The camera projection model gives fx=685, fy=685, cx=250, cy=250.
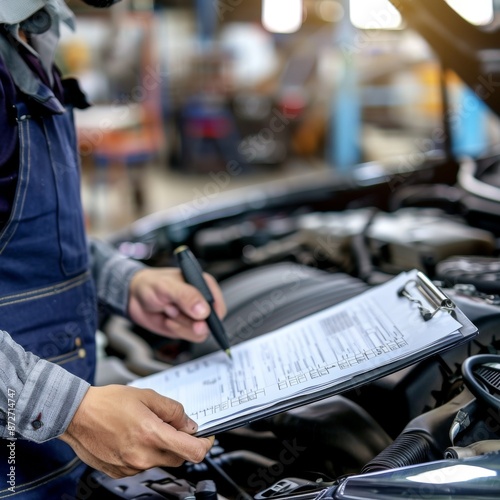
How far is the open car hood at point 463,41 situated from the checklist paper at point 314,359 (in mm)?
872

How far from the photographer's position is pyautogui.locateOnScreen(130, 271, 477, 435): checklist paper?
2.35 feet

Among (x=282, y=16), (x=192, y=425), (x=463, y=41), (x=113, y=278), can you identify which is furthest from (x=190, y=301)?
(x=282, y=16)

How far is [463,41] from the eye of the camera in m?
1.62

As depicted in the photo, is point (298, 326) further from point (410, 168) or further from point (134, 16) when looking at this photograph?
point (134, 16)

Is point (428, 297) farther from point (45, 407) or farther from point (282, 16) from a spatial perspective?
point (282, 16)

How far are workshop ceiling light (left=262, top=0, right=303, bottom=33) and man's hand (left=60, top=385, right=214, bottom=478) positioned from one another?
6.49 meters

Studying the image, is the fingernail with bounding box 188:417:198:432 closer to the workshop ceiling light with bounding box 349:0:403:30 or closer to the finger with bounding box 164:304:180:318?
the finger with bounding box 164:304:180:318

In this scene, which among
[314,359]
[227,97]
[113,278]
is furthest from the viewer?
[227,97]

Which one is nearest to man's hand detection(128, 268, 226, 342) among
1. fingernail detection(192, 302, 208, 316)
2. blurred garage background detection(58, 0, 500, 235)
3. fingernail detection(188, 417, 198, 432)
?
fingernail detection(192, 302, 208, 316)

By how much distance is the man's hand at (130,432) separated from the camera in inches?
26.6

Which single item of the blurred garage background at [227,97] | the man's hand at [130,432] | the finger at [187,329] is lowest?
the blurred garage background at [227,97]

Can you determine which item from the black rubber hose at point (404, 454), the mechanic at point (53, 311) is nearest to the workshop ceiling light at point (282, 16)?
the mechanic at point (53, 311)

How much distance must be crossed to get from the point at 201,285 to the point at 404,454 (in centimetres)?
41

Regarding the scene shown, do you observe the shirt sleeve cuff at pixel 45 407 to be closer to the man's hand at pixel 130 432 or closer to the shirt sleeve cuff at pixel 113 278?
the man's hand at pixel 130 432
